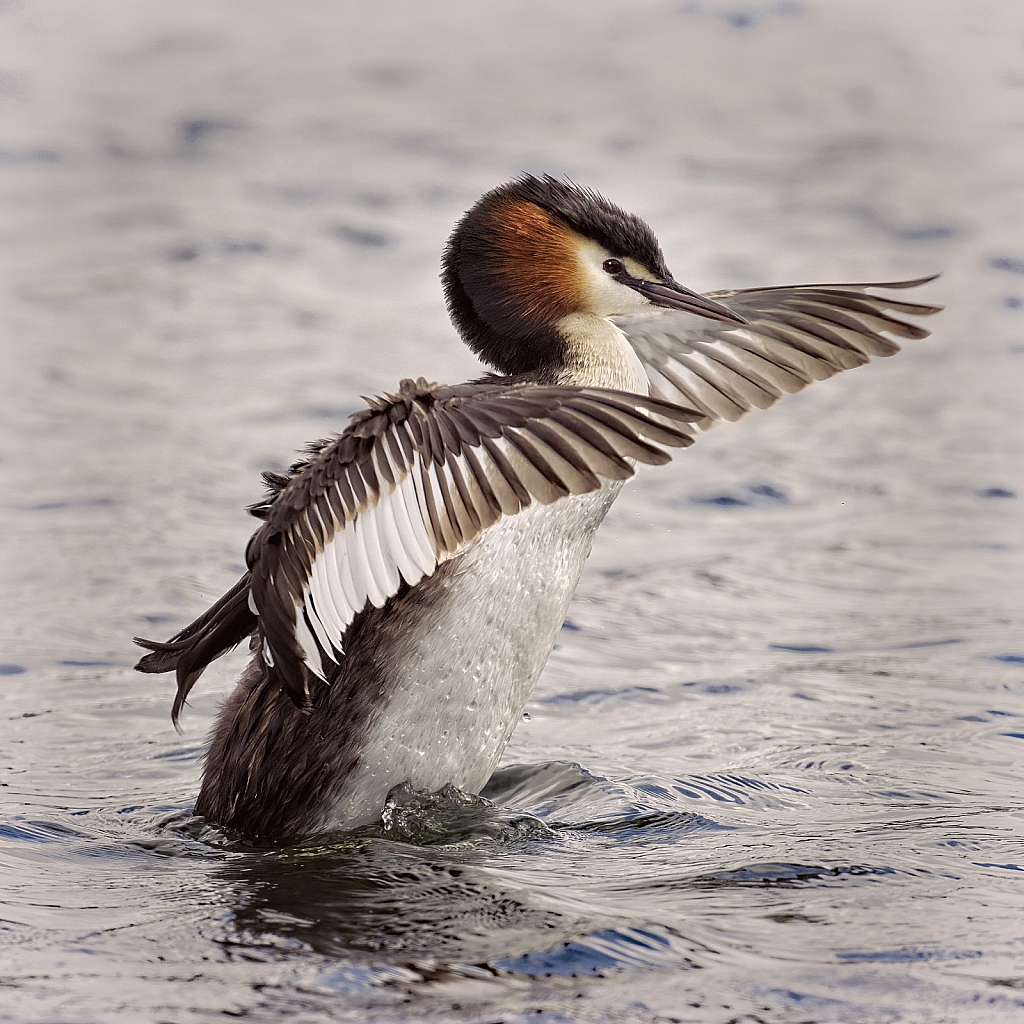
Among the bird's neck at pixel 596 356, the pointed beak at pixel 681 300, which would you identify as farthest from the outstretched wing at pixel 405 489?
the pointed beak at pixel 681 300

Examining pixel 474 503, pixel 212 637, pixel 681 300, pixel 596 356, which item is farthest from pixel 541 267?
pixel 212 637

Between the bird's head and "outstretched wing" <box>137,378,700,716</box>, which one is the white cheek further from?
"outstretched wing" <box>137,378,700,716</box>

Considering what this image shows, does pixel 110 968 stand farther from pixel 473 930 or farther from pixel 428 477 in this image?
pixel 428 477

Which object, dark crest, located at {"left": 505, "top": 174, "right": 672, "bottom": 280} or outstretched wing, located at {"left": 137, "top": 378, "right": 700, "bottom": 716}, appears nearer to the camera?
outstretched wing, located at {"left": 137, "top": 378, "right": 700, "bottom": 716}

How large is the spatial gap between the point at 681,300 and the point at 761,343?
0.44 meters

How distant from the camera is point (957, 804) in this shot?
538cm

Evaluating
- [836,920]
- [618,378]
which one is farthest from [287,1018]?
[618,378]

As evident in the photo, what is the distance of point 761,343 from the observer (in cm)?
596

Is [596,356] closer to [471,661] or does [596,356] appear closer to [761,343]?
[761,343]

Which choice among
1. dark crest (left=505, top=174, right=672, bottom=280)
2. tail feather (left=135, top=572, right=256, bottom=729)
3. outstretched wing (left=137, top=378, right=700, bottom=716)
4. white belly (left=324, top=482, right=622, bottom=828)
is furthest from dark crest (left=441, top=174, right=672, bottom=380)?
tail feather (left=135, top=572, right=256, bottom=729)

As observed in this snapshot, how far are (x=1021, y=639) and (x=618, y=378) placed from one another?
2.90m

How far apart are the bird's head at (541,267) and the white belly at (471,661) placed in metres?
0.72

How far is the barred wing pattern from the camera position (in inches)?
168

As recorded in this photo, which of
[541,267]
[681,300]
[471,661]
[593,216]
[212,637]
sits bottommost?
[471,661]
